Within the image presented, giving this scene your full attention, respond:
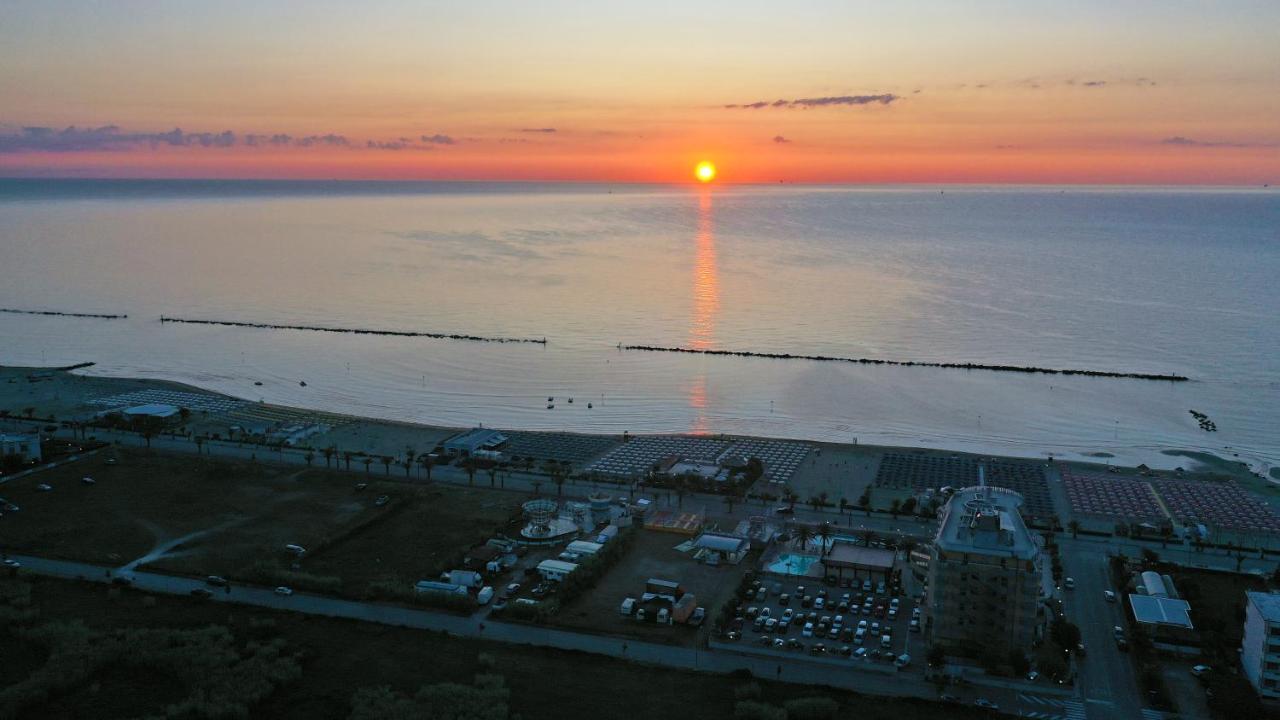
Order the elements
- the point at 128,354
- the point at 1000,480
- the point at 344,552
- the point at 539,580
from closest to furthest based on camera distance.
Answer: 1. the point at 539,580
2. the point at 344,552
3. the point at 1000,480
4. the point at 128,354

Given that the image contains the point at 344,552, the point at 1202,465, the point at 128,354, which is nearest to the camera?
the point at 344,552

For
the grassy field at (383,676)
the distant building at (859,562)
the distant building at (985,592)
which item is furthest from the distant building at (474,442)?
the distant building at (985,592)

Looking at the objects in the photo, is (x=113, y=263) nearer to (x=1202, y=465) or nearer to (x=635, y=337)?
(x=635, y=337)

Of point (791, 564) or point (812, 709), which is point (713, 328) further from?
point (812, 709)

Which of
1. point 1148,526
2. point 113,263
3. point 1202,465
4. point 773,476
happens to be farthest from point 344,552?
point 113,263

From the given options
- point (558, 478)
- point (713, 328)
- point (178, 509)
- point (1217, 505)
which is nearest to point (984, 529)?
point (1217, 505)

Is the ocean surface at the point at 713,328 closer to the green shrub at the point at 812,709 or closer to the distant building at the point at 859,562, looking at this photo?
the distant building at the point at 859,562

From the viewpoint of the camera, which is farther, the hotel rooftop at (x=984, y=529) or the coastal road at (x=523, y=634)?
the hotel rooftop at (x=984, y=529)
